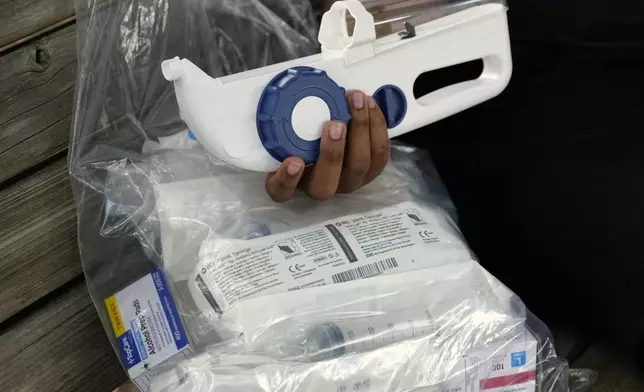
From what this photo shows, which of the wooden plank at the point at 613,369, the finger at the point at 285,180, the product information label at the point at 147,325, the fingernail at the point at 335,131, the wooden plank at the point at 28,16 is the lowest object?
the wooden plank at the point at 613,369

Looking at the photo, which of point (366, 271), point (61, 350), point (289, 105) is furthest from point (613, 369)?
point (61, 350)

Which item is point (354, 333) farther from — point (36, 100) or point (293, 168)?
point (36, 100)

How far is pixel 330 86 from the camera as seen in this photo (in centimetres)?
51

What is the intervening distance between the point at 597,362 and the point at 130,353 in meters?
0.47

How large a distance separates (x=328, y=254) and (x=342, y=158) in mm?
79

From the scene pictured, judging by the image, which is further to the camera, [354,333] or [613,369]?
[613,369]

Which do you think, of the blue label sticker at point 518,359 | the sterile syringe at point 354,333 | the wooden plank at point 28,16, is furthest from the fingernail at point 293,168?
the wooden plank at point 28,16

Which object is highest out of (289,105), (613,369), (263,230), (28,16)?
(28,16)

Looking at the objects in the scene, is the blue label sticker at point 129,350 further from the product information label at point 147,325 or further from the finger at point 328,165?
the finger at point 328,165

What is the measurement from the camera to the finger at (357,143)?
520 millimetres

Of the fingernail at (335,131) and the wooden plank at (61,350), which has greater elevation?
the fingernail at (335,131)

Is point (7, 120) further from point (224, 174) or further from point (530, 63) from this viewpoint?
point (530, 63)

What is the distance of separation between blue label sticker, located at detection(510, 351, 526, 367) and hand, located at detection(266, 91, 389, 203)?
0.19m

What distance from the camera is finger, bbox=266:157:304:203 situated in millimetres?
500
